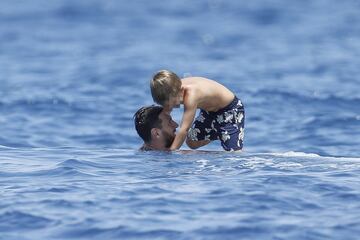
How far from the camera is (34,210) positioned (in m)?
9.38

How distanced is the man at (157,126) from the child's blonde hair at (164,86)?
66 cm

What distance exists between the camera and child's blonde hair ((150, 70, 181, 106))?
11102 millimetres

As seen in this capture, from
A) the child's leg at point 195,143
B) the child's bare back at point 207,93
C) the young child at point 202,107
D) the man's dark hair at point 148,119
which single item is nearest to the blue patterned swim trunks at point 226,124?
the young child at point 202,107

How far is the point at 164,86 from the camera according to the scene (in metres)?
11.1

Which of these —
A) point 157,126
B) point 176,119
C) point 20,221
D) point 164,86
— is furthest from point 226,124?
point 176,119

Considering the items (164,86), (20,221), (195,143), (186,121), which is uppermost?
(164,86)

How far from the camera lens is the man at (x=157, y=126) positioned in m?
11.9

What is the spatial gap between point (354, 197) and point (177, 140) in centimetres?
261

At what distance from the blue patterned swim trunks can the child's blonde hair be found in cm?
140

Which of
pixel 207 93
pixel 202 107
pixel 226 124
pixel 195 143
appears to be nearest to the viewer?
pixel 207 93

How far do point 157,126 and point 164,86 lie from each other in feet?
3.06

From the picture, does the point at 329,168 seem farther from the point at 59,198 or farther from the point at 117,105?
the point at 117,105

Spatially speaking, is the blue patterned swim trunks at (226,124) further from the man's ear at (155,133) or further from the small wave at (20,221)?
the small wave at (20,221)

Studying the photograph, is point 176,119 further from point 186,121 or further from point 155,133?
point 186,121
